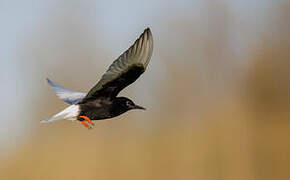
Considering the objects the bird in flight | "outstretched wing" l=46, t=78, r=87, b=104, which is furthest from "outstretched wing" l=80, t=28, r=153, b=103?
"outstretched wing" l=46, t=78, r=87, b=104

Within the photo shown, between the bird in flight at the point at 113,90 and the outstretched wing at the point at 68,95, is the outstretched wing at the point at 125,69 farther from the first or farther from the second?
the outstretched wing at the point at 68,95

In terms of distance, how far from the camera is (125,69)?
10.7 ft

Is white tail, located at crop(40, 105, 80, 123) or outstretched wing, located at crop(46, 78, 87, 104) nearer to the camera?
white tail, located at crop(40, 105, 80, 123)

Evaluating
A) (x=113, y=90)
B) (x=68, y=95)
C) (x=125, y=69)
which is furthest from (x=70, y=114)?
(x=68, y=95)

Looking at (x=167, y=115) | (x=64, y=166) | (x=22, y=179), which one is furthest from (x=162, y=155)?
(x=22, y=179)

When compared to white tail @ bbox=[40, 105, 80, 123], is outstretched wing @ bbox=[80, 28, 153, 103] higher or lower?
higher

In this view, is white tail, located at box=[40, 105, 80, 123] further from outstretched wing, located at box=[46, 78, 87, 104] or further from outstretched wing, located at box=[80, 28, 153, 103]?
outstretched wing, located at box=[46, 78, 87, 104]

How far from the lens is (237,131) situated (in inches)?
295

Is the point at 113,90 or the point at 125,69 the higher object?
the point at 125,69

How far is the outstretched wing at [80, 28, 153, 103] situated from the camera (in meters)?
3.18

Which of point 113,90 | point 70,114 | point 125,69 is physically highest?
point 125,69

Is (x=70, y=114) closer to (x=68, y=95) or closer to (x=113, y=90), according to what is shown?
(x=113, y=90)

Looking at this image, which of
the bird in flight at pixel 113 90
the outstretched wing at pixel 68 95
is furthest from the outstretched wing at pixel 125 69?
the outstretched wing at pixel 68 95

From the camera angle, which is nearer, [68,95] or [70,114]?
[70,114]
